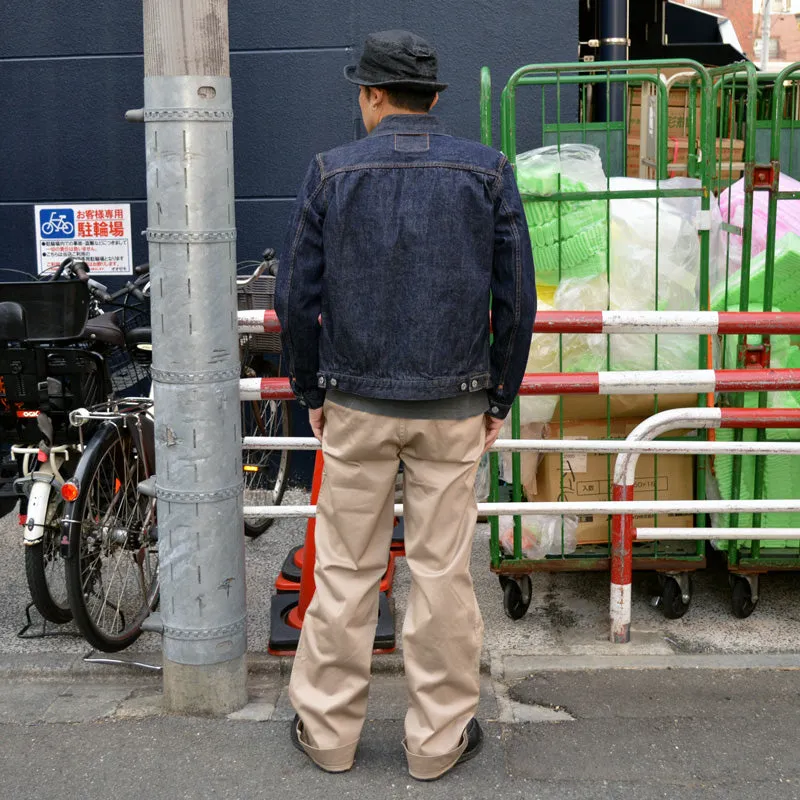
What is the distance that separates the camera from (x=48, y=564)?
14.5 ft

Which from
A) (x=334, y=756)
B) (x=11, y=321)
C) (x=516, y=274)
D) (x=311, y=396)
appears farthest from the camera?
(x=11, y=321)

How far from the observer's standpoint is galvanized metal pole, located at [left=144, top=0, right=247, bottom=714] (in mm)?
3271

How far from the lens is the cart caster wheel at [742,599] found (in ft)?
14.4

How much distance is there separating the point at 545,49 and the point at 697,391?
106 inches

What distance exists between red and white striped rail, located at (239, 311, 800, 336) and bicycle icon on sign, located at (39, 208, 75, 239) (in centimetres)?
275

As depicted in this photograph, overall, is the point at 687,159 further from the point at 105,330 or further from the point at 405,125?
the point at 105,330

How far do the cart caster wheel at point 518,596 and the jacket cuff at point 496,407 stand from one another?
4.50 feet

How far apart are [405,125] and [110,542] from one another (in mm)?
2017

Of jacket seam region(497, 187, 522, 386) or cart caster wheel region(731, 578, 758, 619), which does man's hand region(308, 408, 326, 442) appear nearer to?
jacket seam region(497, 187, 522, 386)

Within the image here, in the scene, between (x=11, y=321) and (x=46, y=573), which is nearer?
(x=11, y=321)

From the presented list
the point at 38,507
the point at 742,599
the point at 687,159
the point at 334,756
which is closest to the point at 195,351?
the point at 38,507

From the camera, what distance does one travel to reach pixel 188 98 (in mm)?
3266

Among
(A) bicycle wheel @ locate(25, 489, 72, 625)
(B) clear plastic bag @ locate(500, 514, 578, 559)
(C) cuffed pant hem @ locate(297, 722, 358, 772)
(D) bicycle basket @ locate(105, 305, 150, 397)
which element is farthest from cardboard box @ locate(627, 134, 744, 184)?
(A) bicycle wheel @ locate(25, 489, 72, 625)

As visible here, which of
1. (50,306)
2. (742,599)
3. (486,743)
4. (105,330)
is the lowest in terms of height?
(486,743)
